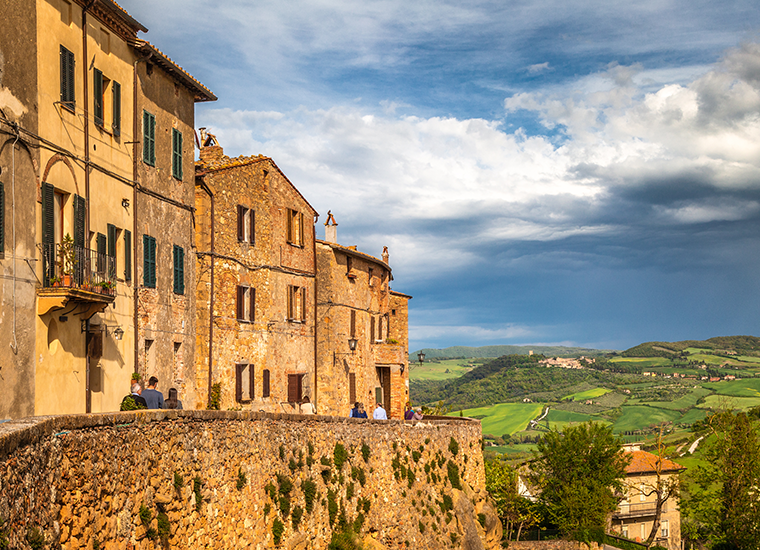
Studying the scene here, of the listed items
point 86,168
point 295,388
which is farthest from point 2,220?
point 295,388

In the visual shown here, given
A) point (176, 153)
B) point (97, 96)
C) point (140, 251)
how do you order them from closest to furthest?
point (97, 96)
point (140, 251)
point (176, 153)

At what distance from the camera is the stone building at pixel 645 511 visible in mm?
77188

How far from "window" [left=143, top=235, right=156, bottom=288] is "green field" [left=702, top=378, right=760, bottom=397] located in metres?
179

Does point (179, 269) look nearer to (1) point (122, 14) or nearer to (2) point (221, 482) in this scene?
(1) point (122, 14)

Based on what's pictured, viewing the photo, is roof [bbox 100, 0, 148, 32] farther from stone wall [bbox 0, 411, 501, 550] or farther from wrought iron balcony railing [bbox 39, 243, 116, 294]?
stone wall [bbox 0, 411, 501, 550]

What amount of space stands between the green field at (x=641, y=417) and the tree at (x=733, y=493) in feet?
285

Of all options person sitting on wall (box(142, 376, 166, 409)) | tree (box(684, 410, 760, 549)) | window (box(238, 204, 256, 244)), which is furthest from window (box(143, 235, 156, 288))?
tree (box(684, 410, 760, 549))

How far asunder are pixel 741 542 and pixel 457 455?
119 feet

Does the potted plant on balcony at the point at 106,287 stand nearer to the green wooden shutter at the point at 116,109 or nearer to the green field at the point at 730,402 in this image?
the green wooden shutter at the point at 116,109

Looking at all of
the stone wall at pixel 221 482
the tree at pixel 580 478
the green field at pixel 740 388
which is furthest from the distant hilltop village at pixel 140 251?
the green field at pixel 740 388

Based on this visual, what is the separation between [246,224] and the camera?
1313 inches

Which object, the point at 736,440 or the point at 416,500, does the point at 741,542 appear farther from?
the point at 416,500

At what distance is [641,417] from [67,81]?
16222 centimetres

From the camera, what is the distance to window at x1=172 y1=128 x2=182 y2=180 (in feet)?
90.1
